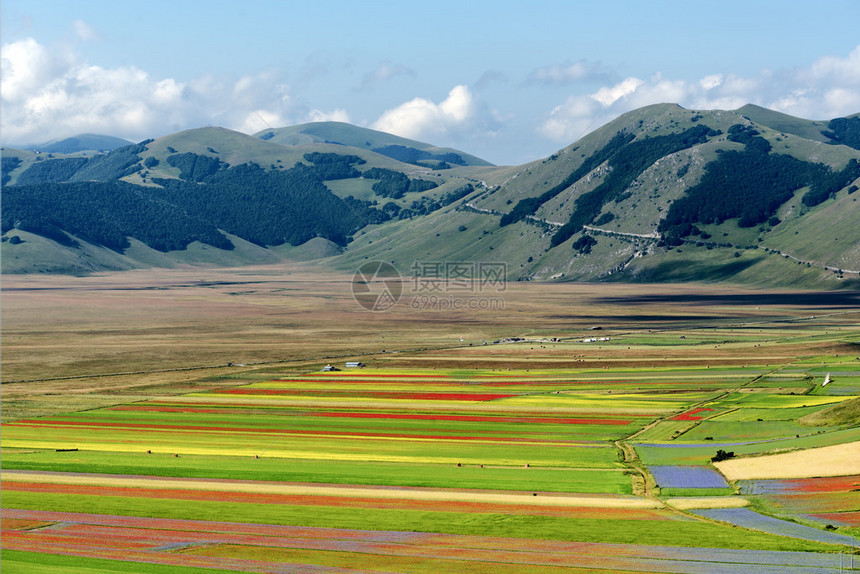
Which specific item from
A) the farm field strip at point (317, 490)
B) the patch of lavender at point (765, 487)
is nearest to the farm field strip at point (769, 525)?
the farm field strip at point (317, 490)

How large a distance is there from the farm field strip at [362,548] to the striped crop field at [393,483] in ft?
0.51

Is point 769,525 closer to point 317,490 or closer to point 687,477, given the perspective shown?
point 687,477

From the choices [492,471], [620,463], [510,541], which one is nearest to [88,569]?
[510,541]

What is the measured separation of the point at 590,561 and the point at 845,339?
114562mm

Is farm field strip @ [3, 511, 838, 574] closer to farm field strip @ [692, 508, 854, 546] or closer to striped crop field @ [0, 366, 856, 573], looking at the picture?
striped crop field @ [0, 366, 856, 573]

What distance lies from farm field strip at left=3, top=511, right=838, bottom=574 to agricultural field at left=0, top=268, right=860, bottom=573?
16cm

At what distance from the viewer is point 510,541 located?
154ft

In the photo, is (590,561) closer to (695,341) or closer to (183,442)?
(183,442)

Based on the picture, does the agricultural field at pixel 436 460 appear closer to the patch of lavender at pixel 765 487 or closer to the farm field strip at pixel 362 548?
the farm field strip at pixel 362 548

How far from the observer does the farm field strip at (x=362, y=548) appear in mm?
42875

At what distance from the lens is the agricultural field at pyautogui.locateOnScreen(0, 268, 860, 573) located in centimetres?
4528

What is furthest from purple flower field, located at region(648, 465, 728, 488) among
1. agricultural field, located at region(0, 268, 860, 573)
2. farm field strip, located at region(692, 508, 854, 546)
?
farm field strip, located at region(692, 508, 854, 546)

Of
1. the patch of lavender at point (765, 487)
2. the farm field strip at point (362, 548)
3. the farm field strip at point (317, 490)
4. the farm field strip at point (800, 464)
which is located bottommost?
the farm field strip at point (317, 490)

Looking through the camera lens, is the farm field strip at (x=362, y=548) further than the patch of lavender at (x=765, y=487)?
No
